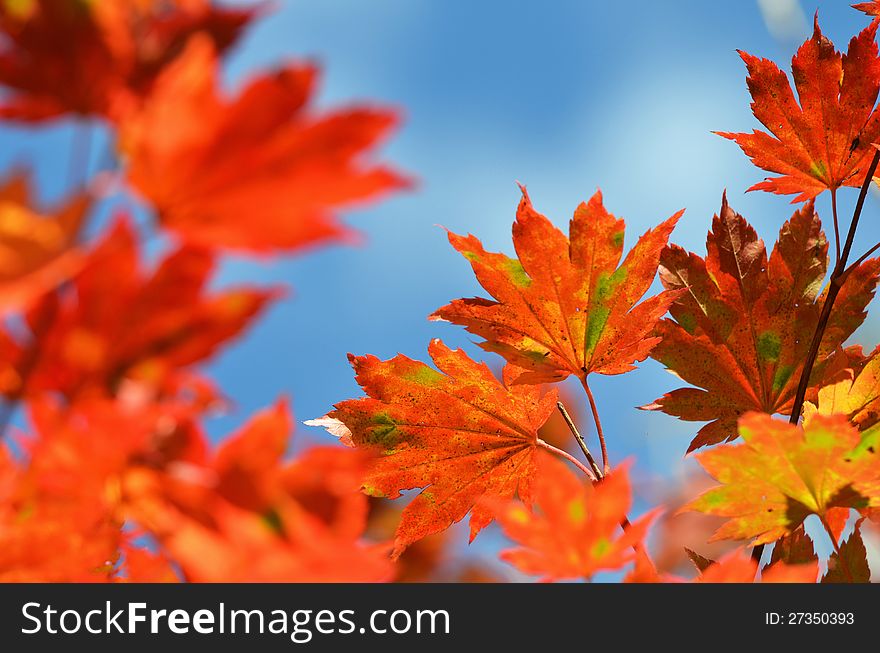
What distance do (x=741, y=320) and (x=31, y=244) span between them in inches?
29.1

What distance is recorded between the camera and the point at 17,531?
386 mm

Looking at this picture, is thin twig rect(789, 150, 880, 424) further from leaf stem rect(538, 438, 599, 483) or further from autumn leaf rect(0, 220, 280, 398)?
autumn leaf rect(0, 220, 280, 398)

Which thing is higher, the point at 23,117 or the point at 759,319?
the point at 759,319

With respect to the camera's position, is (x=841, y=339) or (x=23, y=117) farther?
(x=841, y=339)

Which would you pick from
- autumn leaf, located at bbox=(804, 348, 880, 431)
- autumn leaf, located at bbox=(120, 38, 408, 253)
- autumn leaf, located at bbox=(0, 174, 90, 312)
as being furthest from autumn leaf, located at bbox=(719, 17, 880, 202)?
autumn leaf, located at bbox=(0, 174, 90, 312)

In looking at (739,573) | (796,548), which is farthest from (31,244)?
(796,548)

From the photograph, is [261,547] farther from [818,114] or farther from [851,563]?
[818,114]

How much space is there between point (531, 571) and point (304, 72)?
14.1 inches

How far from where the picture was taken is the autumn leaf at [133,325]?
0.35 m

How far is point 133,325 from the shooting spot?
14.2 inches
